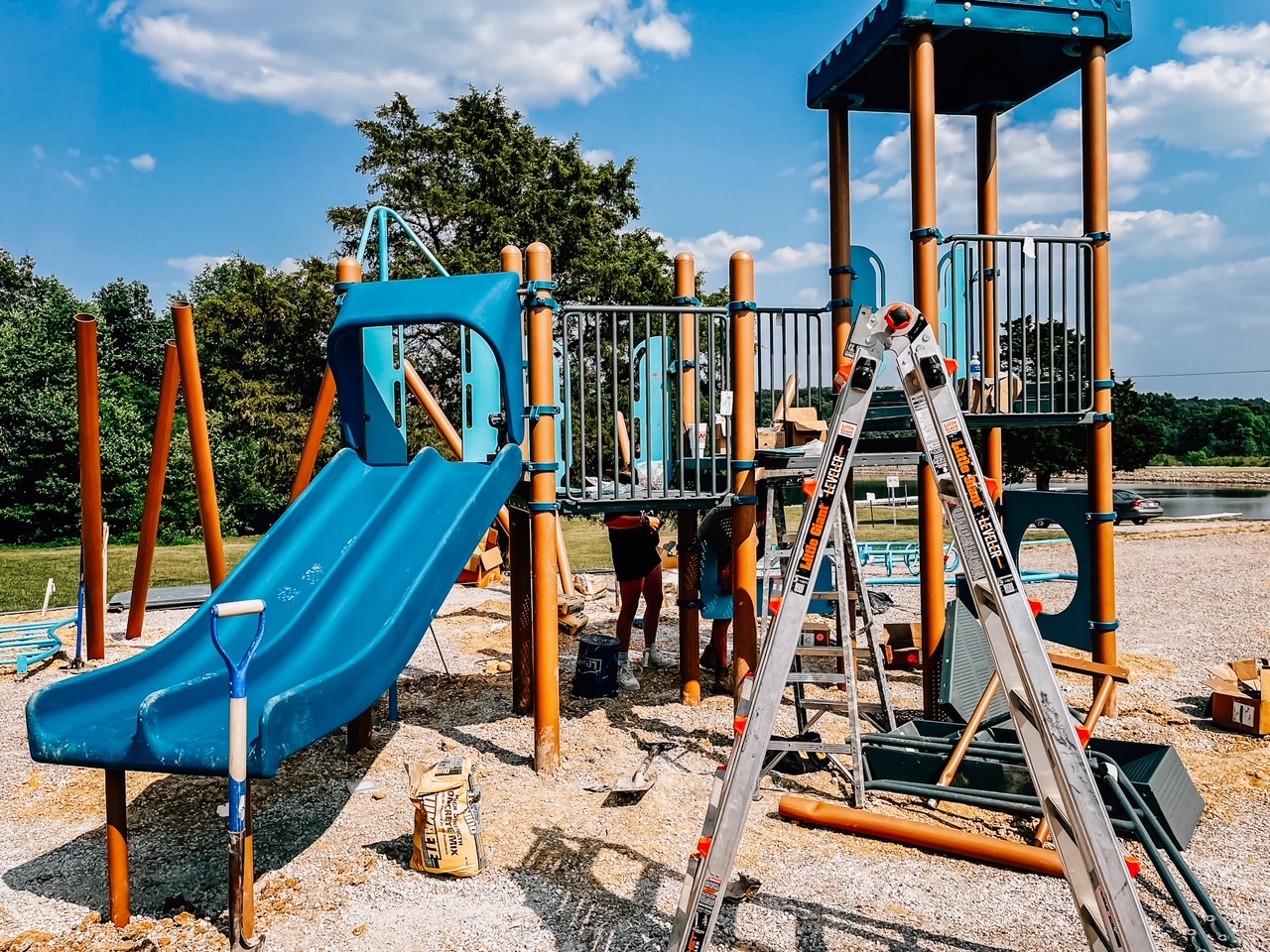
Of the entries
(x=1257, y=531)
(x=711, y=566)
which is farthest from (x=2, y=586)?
(x=1257, y=531)

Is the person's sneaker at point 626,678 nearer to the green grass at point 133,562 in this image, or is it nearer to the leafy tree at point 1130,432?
the green grass at point 133,562

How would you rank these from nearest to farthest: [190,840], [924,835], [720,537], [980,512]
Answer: [980,512] < [924,835] < [190,840] < [720,537]

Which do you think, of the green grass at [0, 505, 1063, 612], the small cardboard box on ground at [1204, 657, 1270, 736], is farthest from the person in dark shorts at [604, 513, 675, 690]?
the green grass at [0, 505, 1063, 612]

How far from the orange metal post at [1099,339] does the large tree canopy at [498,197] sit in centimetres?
1616

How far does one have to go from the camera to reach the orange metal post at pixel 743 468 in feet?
A: 20.5

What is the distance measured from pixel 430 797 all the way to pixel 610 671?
3.32 meters

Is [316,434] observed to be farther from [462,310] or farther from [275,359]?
[275,359]

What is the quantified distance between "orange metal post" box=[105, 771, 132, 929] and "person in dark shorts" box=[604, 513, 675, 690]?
4.29 metres

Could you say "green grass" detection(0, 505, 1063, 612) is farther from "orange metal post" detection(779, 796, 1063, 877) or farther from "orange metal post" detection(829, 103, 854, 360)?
"orange metal post" detection(779, 796, 1063, 877)

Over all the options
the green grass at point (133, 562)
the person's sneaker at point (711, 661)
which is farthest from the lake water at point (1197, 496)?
the person's sneaker at point (711, 661)

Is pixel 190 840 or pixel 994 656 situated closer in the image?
pixel 994 656

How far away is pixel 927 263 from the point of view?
6152 millimetres

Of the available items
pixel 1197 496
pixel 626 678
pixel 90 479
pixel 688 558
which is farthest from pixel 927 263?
pixel 1197 496

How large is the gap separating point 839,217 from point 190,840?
21.3ft
